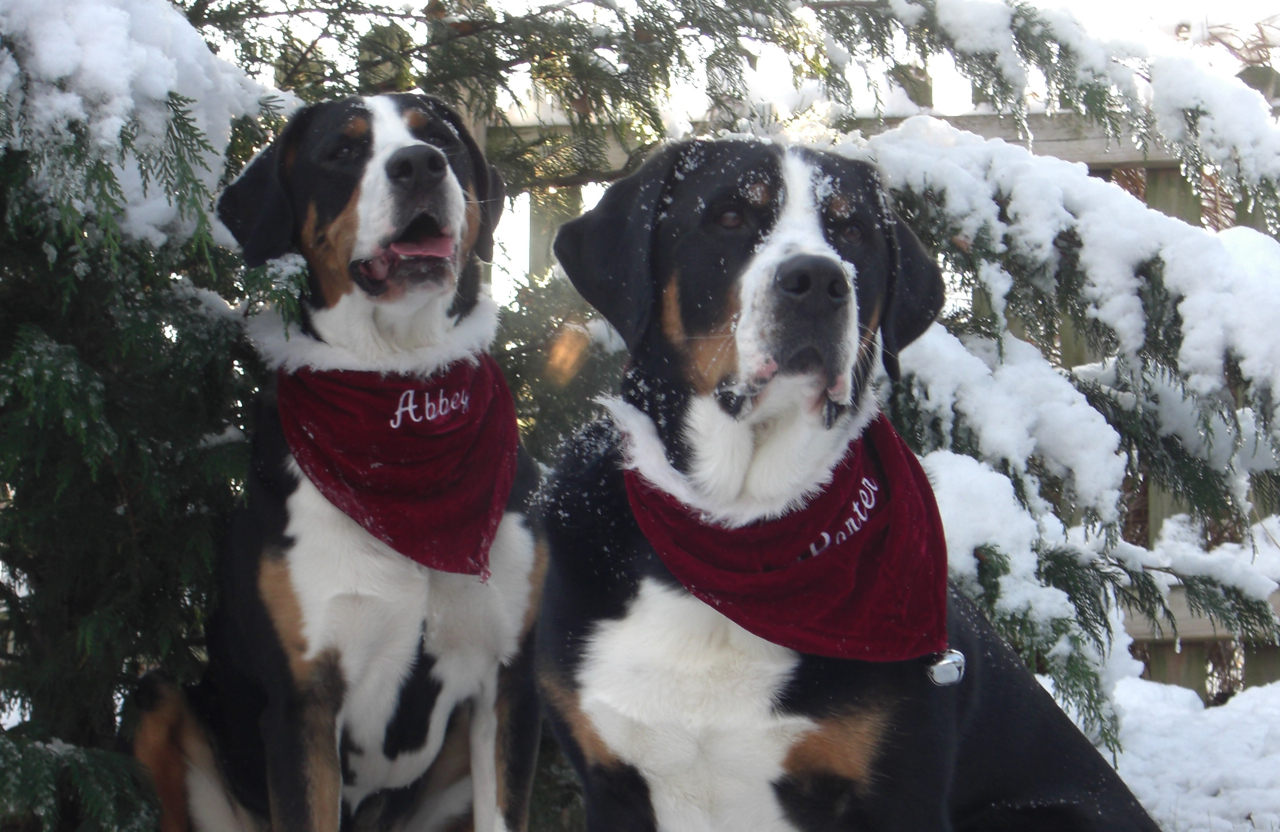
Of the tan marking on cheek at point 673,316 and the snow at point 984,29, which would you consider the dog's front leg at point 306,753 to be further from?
the snow at point 984,29

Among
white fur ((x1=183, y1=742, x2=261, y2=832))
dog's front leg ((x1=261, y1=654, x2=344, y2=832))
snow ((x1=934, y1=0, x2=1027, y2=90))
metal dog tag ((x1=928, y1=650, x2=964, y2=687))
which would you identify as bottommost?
white fur ((x1=183, y1=742, x2=261, y2=832))

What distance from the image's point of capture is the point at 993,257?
317 centimetres

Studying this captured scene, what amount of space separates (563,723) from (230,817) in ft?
3.92

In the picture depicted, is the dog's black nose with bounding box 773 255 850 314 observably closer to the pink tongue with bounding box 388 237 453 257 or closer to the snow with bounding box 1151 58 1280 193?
the pink tongue with bounding box 388 237 453 257

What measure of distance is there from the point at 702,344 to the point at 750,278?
16 cm

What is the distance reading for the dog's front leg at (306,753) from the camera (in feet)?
8.21

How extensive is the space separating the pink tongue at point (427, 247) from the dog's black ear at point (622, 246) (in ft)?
1.59

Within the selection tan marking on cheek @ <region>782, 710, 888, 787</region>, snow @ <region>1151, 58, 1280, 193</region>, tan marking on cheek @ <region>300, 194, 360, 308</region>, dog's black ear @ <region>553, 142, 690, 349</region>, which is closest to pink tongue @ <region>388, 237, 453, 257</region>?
tan marking on cheek @ <region>300, 194, 360, 308</region>

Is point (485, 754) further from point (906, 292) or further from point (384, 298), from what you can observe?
point (906, 292)

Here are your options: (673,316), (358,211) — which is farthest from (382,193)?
(673,316)

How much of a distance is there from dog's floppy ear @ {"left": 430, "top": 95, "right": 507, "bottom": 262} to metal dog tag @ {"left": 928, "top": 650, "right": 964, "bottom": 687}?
4.85 ft

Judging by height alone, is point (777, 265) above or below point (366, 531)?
above

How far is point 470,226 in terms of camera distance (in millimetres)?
2834

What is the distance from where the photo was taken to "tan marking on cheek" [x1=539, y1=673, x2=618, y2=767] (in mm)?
2053
